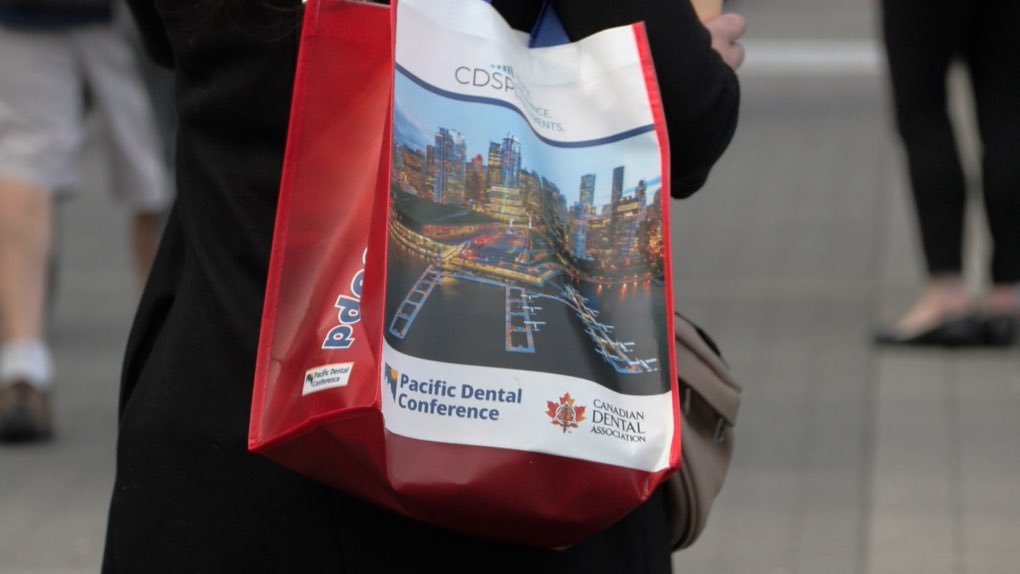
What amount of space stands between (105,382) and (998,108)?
3.16 meters

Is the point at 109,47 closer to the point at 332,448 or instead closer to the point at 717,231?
the point at 717,231

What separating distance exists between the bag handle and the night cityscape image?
102 mm

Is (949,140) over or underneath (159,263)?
underneath

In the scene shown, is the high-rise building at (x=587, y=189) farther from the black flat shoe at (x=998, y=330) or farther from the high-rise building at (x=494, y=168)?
the black flat shoe at (x=998, y=330)

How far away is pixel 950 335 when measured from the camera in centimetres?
583

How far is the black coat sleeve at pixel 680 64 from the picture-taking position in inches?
59.4

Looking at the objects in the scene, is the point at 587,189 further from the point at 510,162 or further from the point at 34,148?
the point at 34,148

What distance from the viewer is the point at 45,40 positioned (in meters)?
5.14

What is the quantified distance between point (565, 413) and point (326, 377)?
202mm

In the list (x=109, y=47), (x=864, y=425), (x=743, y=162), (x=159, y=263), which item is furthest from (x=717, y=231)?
(x=159, y=263)

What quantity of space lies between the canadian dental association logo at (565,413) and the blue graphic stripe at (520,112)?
0.22 meters

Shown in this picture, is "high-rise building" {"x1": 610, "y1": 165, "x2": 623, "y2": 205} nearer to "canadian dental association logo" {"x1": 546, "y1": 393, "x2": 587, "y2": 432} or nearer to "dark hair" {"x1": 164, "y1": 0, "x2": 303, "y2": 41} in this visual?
"canadian dental association logo" {"x1": 546, "y1": 393, "x2": 587, "y2": 432}

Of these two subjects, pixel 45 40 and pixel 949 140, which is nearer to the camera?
pixel 45 40

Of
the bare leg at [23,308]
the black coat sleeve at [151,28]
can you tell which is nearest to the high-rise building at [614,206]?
the black coat sleeve at [151,28]
